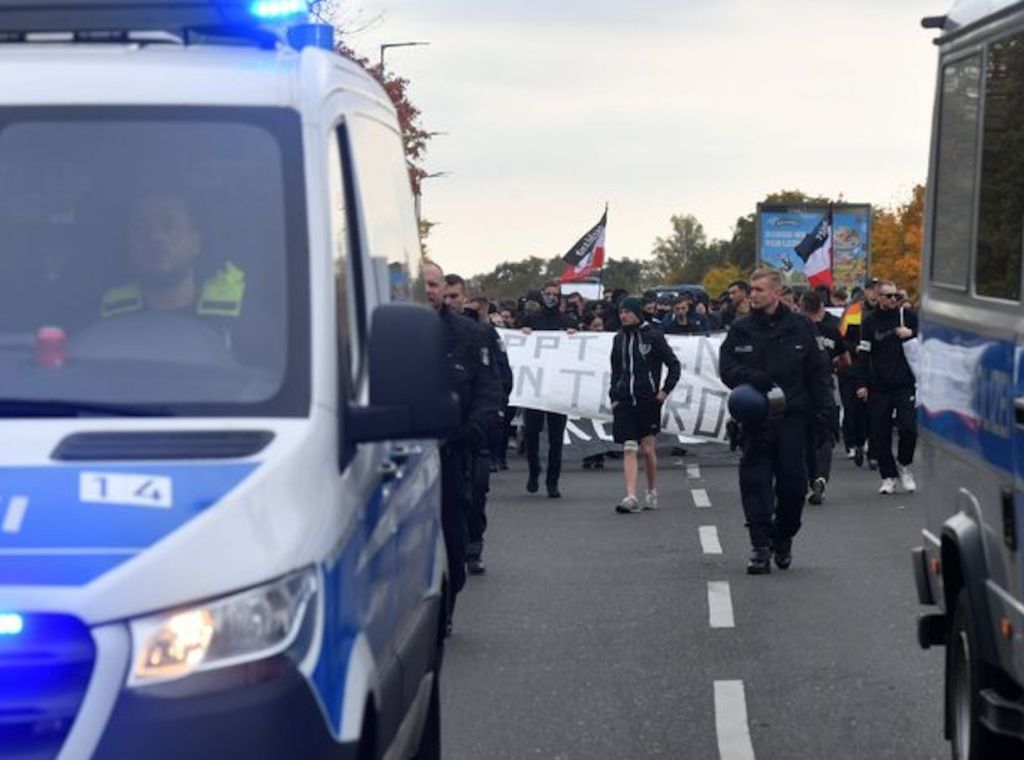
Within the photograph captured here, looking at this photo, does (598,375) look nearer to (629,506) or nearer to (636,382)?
(636,382)

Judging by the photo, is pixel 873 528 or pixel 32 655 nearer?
pixel 32 655

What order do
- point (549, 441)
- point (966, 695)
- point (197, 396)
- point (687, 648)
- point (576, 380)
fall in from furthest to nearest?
point (576, 380)
point (549, 441)
point (687, 648)
point (966, 695)
point (197, 396)

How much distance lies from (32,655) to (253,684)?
0.42m

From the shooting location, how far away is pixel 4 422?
495cm

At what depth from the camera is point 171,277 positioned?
A: 5.35 metres

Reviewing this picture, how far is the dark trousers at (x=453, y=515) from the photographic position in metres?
11.7

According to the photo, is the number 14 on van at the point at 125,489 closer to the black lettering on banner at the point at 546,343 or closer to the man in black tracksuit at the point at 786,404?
the man in black tracksuit at the point at 786,404

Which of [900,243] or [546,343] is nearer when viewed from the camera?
[546,343]

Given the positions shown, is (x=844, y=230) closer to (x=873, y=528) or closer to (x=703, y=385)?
(x=703, y=385)

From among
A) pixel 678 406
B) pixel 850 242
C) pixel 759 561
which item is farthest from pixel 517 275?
pixel 759 561

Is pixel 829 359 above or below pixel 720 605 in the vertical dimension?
above

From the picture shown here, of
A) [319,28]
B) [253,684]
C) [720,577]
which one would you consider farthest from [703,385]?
[253,684]

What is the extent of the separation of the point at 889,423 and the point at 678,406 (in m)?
6.51

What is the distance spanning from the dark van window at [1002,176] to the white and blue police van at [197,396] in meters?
1.72
